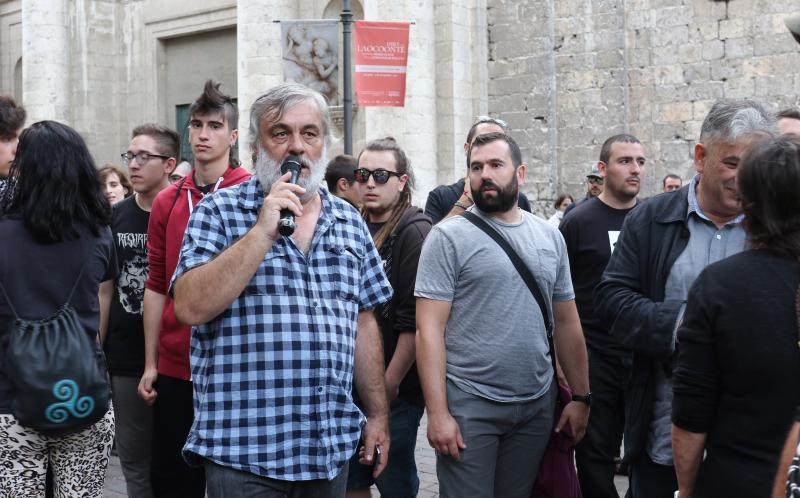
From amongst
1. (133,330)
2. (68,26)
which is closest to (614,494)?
(133,330)

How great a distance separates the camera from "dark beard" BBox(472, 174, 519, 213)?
4344 millimetres

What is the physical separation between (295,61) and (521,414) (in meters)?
8.11

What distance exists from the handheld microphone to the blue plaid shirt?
0.65ft

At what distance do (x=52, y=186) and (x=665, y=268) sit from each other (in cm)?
257

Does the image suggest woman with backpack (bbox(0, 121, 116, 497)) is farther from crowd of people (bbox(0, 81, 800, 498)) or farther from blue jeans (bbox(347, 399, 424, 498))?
blue jeans (bbox(347, 399, 424, 498))

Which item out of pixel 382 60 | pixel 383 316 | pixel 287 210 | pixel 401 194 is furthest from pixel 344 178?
pixel 382 60

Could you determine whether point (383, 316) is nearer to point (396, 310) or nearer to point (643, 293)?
point (396, 310)

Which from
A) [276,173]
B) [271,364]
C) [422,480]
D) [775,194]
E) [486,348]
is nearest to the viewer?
[775,194]

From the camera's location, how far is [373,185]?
529cm

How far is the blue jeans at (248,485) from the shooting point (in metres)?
3.05

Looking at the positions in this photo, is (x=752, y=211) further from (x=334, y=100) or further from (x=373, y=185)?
(x=334, y=100)

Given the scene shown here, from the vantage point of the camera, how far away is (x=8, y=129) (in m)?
4.57

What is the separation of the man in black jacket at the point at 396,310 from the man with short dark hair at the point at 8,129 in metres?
1.86

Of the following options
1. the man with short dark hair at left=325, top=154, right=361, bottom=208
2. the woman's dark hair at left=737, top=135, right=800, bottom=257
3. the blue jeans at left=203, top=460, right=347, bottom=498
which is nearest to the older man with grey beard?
the blue jeans at left=203, top=460, right=347, bottom=498
